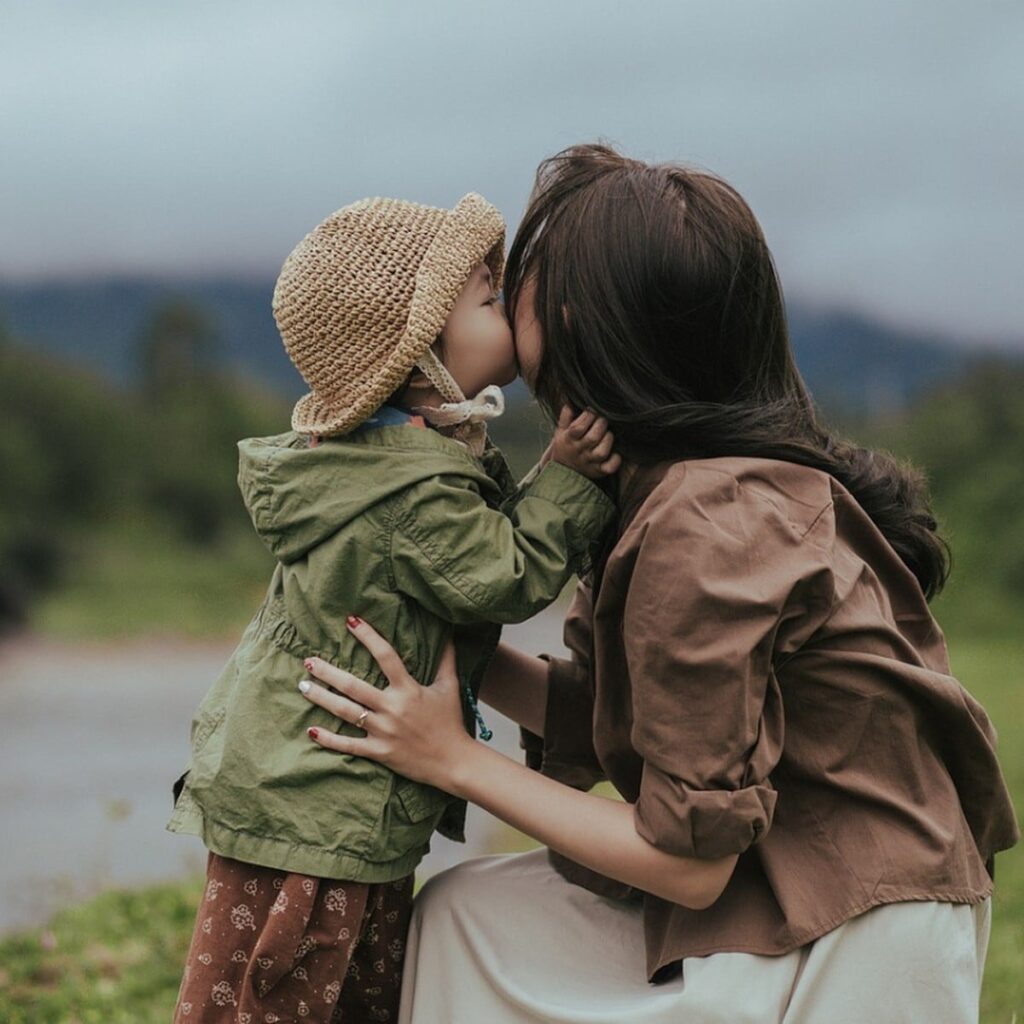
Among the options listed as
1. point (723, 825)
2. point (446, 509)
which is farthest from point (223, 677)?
point (723, 825)

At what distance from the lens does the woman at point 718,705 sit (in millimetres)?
1833

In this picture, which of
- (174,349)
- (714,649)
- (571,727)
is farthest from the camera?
(174,349)

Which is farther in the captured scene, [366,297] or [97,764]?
[97,764]

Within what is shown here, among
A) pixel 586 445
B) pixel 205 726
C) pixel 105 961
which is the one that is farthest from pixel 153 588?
pixel 586 445

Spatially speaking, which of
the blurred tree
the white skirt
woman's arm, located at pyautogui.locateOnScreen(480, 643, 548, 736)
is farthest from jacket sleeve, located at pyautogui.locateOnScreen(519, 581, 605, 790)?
the blurred tree

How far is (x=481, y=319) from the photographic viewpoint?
2123mm

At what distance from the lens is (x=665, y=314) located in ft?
6.53

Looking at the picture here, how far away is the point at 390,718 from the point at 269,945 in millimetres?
326

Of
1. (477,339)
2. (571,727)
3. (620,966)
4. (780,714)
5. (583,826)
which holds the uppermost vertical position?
(477,339)

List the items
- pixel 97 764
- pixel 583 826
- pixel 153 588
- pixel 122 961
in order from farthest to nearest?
pixel 153 588 < pixel 97 764 < pixel 122 961 < pixel 583 826

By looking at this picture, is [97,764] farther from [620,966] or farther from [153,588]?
[620,966]

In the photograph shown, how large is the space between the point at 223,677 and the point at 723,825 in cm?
77

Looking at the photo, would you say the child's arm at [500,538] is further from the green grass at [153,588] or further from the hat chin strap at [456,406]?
the green grass at [153,588]

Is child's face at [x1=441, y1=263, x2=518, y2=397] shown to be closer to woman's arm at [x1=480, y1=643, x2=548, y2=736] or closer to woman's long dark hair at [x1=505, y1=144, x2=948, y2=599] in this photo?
woman's long dark hair at [x1=505, y1=144, x2=948, y2=599]
